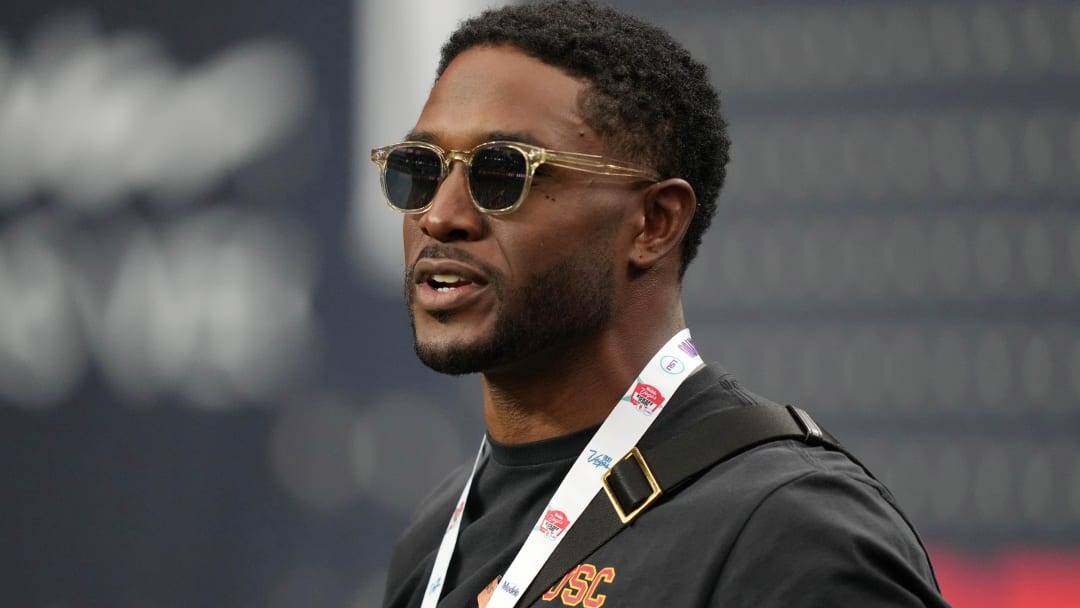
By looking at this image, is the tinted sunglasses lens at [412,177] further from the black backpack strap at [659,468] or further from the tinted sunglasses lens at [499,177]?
the black backpack strap at [659,468]

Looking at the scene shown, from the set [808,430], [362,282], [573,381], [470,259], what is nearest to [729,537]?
[808,430]

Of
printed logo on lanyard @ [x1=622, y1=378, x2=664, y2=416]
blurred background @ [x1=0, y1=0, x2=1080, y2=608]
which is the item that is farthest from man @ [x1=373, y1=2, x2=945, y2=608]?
blurred background @ [x1=0, y1=0, x2=1080, y2=608]

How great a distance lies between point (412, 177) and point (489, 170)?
143 millimetres

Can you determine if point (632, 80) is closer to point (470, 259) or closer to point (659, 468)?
point (470, 259)

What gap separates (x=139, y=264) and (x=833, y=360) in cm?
190

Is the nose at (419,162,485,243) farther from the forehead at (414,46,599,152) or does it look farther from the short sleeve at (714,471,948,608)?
the short sleeve at (714,471,948,608)

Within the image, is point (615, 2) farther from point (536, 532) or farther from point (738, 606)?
point (738, 606)

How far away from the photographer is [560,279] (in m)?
1.75

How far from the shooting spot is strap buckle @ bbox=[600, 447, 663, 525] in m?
1.61

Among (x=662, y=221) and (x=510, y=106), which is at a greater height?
(x=510, y=106)

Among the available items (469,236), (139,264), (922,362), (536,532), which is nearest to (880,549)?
(536,532)

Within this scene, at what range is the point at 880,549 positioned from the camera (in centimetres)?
142

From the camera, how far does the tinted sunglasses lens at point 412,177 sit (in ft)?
5.91

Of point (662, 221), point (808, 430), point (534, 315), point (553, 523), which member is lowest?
point (553, 523)
